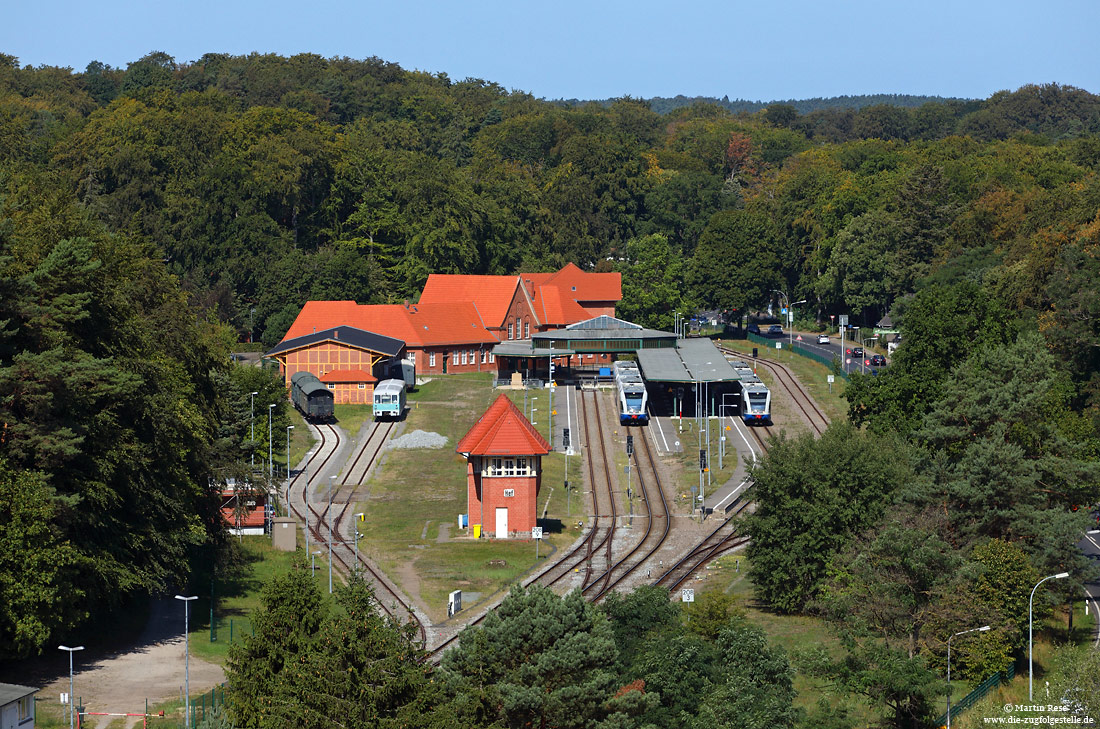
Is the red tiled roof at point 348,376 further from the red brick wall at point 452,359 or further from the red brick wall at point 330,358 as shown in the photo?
the red brick wall at point 452,359

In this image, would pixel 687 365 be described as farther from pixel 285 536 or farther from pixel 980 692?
pixel 980 692

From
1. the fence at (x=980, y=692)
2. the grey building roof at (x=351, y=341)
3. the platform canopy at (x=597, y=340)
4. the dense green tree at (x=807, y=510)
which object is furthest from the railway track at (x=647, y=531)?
the grey building roof at (x=351, y=341)

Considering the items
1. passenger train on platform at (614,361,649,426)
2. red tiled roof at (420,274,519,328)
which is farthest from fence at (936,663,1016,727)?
red tiled roof at (420,274,519,328)

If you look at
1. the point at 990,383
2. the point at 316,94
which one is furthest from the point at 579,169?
the point at 990,383

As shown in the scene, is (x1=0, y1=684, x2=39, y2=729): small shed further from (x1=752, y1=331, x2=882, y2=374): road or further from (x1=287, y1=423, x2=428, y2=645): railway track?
(x1=752, y1=331, x2=882, y2=374): road

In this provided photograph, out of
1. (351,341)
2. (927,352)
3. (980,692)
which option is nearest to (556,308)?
(351,341)

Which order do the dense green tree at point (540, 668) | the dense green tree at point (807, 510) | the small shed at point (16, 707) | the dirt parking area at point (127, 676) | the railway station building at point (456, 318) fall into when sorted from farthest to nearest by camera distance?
the railway station building at point (456, 318), the dense green tree at point (807, 510), the dirt parking area at point (127, 676), the dense green tree at point (540, 668), the small shed at point (16, 707)
